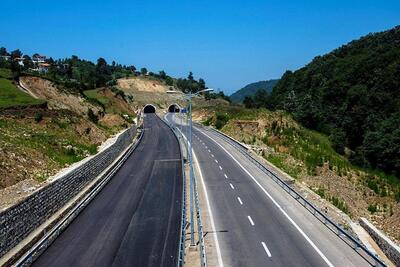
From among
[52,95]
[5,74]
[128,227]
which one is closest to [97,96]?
[52,95]

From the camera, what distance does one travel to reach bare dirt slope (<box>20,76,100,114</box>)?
67.1 m

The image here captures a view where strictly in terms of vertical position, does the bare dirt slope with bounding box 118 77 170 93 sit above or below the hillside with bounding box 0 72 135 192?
above

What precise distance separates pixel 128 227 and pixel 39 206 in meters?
5.11

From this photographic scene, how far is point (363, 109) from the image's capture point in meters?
94.6

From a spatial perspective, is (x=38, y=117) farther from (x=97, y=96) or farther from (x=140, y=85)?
(x=140, y=85)

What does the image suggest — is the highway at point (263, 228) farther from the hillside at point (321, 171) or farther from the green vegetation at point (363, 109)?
the green vegetation at point (363, 109)

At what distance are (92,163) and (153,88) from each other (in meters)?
159

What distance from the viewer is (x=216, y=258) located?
69.0 feet

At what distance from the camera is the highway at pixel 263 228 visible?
2084cm

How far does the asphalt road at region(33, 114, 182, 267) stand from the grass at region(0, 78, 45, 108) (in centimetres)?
1728

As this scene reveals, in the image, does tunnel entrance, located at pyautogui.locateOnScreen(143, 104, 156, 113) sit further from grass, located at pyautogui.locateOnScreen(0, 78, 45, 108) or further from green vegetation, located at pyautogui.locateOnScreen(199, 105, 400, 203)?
grass, located at pyautogui.locateOnScreen(0, 78, 45, 108)

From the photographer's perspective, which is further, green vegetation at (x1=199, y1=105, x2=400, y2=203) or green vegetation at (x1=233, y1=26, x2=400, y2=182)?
green vegetation at (x1=233, y1=26, x2=400, y2=182)

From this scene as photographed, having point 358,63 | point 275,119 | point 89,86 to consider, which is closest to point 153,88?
point 89,86

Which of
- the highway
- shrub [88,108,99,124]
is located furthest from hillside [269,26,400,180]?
shrub [88,108,99,124]
